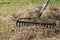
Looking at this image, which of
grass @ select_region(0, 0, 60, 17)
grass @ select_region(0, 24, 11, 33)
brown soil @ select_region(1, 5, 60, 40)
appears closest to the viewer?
brown soil @ select_region(1, 5, 60, 40)

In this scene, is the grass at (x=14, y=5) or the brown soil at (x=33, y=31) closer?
the brown soil at (x=33, y=31)

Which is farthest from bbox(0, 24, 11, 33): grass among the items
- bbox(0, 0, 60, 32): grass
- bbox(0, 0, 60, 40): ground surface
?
bbox(0, 0, 60, 32): grass

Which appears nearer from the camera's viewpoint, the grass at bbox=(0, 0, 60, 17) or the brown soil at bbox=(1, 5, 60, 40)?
the brown soil at bbox=(1, 5, 60, 40)

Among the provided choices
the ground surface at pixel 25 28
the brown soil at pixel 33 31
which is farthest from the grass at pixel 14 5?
the brown soil at pixel 33 31

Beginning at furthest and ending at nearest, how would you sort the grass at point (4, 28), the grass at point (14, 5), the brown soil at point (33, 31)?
the grass at point (14, 5) < the grass at point (4, 28) < the brown soil at point (33, 31)

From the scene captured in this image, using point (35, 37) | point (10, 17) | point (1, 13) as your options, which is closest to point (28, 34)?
point (35, 37)

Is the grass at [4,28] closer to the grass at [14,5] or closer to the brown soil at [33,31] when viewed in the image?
the brown soil at [33,31]

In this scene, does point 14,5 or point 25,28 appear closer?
point 25,28

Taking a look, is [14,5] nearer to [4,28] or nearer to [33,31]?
[4,28]

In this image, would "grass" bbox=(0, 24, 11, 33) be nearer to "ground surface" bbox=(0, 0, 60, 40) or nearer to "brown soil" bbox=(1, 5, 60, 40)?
"ground surface" bbox=(0, 0, 60, 40)

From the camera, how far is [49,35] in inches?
299

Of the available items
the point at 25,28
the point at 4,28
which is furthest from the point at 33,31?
the point at 4,28

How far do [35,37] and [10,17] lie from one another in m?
2.05

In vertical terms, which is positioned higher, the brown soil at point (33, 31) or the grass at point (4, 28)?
the brown soil at point (33, 31)
